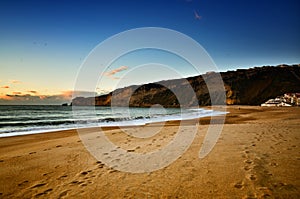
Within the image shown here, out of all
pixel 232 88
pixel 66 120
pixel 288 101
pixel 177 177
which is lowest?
pixel 66 120

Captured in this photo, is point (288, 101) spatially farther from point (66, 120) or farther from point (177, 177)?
point (177, 177)

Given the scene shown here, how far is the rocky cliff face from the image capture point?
89.1 m

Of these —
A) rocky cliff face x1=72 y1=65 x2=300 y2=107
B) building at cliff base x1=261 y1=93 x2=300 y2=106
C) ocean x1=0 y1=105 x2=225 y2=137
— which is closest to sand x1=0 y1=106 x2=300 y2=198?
ocean x1=0 y1=105 x2=225 y2=137

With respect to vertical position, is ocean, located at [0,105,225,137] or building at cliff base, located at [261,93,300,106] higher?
building at cliff base, located at [261,93,300,106]

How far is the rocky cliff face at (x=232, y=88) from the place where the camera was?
89125 mm

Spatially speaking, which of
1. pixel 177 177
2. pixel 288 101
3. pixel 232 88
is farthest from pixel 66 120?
pixel 232 88

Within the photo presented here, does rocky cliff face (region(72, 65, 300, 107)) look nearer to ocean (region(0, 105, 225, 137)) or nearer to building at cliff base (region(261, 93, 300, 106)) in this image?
building at cliff base (region(261, 93, 300, 106))

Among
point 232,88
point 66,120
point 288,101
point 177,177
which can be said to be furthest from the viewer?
point 232,88

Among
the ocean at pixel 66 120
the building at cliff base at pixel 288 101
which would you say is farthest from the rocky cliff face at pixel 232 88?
the ocean at pixel 66 120

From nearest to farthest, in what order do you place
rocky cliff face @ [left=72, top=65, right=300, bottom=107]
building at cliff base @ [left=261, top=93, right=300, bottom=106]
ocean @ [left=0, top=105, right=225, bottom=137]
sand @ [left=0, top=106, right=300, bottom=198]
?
1. sand @ [left=0, top=106, right=300, bottom=198]
2. ocean @ [left=0, top=105, right=225, bottom=137]
3. building at cliff base @ [left=261, top=93, right=300, bottom=106]
4. rocky cliff face @ [left=72, top=65, right=300, bottom=107]

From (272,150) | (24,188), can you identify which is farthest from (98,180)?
(272,150)

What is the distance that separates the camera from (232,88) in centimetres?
9619

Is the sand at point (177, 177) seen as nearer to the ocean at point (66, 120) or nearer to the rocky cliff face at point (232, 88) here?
the ocean at point (66, 120)

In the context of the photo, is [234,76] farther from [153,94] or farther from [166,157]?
[166,157]
